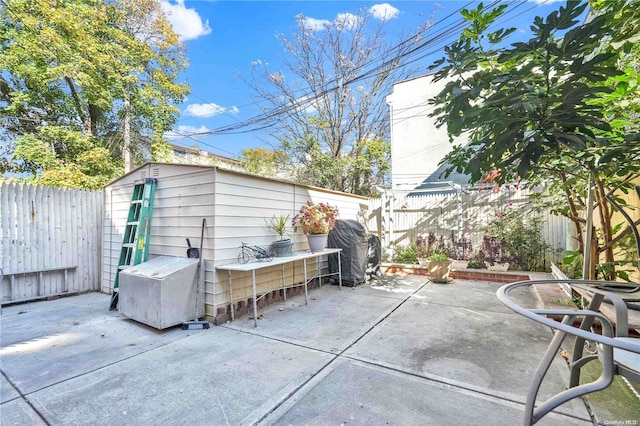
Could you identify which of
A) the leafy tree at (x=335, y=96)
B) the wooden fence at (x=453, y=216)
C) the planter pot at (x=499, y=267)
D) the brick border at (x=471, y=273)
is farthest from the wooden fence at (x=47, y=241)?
the planter pot at (x=499, y=267)

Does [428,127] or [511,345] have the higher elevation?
[428,127]

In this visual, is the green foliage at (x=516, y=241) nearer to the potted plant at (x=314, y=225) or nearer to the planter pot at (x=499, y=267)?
the planter pot at (x=499, y=267)

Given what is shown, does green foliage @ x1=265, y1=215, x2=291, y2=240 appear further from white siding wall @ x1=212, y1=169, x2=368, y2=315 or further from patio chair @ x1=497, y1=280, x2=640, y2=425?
patio chair @ x1=497, y1=280, x2=640, y2=425

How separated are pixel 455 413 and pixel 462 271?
4922 mm

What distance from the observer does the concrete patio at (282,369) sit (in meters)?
1.86

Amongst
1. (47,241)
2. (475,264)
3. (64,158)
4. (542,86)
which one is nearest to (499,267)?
(475,264)

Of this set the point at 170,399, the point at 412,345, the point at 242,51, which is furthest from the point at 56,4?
the point at 412,345

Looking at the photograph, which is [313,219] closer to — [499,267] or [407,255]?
[407,255]

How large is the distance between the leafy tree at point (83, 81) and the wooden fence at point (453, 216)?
8933 mm

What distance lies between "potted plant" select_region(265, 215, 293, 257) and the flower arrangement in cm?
22

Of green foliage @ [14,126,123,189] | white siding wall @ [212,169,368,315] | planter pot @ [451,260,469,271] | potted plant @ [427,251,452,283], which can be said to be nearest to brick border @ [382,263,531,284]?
planter pot @ [451,260,469,271]

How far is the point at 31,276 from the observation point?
180 inches

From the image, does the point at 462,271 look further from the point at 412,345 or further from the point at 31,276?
the point at 31,276

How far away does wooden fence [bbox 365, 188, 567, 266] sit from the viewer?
6137mm
